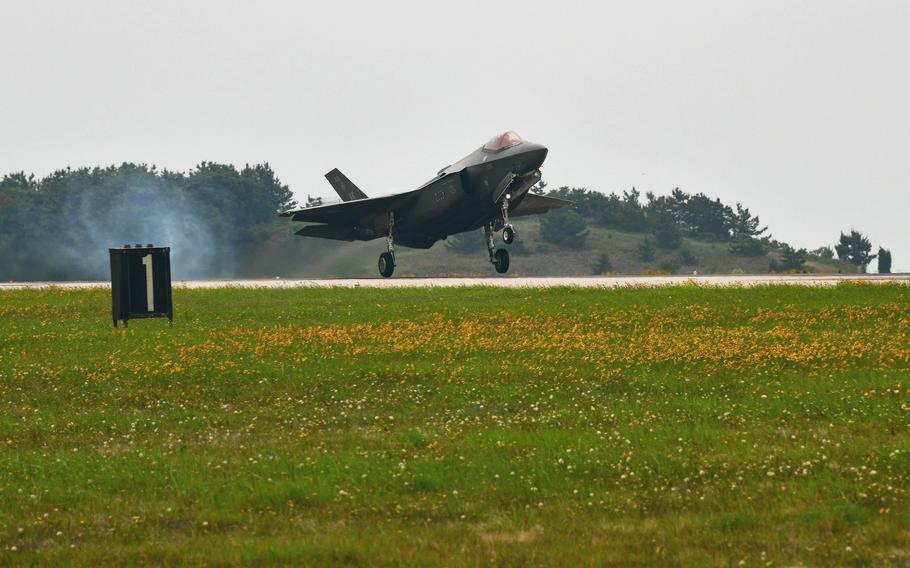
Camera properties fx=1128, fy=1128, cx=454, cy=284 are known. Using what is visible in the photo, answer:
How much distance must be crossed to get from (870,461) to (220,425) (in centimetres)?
742

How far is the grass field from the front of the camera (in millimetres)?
8656

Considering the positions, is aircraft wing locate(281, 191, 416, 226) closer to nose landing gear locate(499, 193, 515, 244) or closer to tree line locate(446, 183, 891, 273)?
nose landing gear locate(499, 193, 515, 244)

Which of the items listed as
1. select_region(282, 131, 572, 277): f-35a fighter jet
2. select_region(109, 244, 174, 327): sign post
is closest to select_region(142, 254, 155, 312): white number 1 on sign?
select_region(109, 244, 174, 327): sign post

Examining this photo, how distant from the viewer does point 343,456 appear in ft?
37.8

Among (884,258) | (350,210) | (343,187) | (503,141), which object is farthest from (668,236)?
(503,141)

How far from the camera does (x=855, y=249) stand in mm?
115062

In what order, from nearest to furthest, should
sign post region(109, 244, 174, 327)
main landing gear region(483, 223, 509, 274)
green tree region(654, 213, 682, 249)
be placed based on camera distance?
1. sign post region(109, 244, 174, 327)
2. main landing gear region(483, 223, 509, 274)
3. green tree region(654, 213, 682, 249)

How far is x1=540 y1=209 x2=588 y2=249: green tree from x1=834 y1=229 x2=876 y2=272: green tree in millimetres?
26228

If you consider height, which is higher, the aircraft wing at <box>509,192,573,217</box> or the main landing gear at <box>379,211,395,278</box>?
the aircraft wing at <box>509,192,573,217</box>

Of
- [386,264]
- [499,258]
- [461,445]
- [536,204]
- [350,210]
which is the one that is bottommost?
[461,445]

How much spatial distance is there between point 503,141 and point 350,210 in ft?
33.3

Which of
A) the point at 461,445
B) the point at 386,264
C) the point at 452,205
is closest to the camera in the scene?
the point at 461,445

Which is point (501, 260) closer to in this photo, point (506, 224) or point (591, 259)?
point (506, 224)

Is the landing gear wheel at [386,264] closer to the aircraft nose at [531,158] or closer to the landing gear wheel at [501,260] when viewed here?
the landing gear wheel at [501,260]
